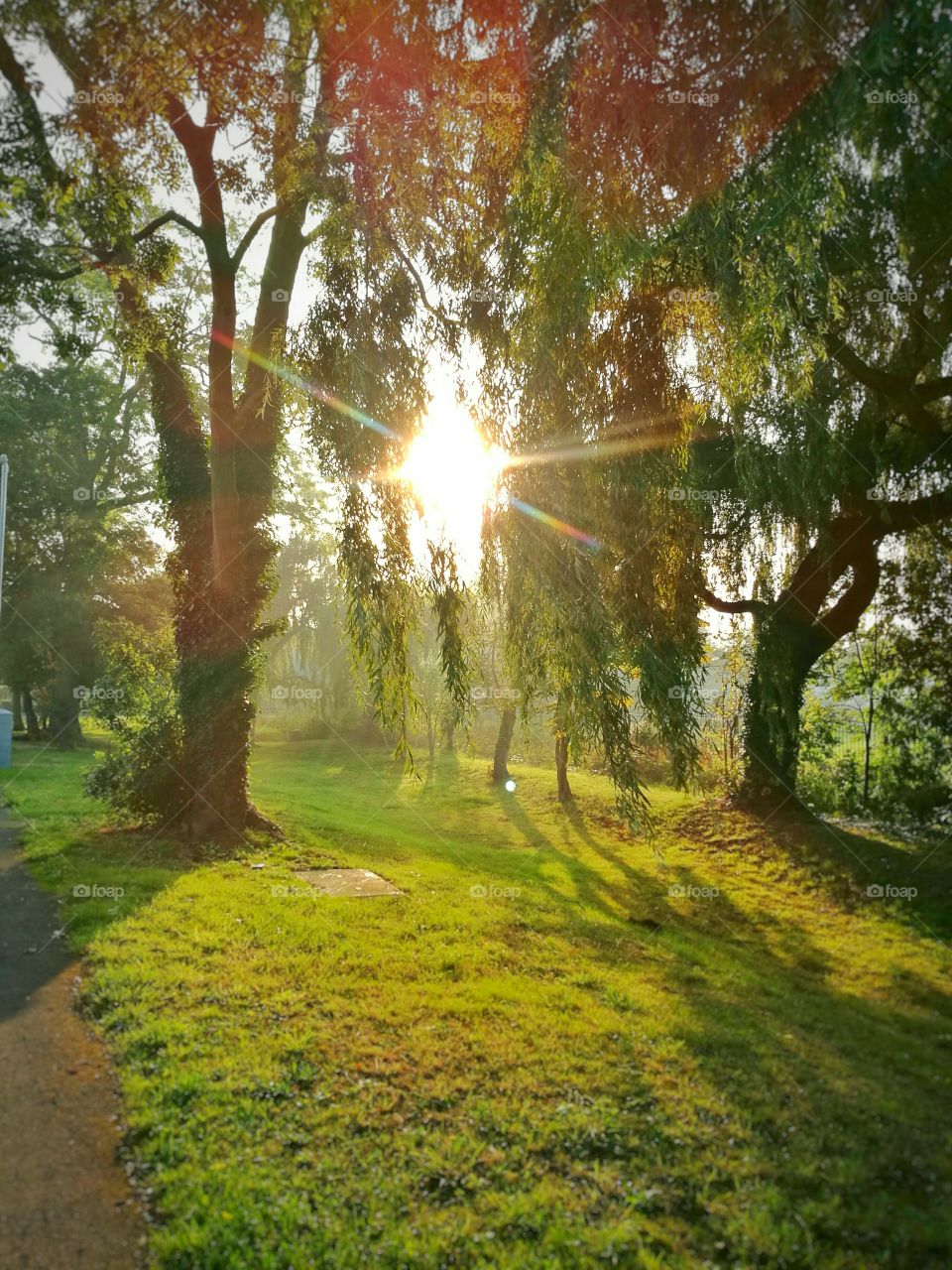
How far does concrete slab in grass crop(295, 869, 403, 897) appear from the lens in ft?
31.0

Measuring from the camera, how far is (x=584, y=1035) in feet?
17.9

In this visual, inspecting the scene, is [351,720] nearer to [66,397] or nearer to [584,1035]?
[66,397]

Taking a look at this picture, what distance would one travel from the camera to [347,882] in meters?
9.92

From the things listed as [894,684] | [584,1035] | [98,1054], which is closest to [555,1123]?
[584,1035]

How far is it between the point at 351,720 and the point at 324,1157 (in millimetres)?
30449
